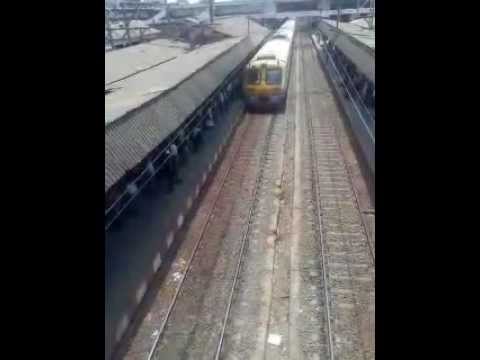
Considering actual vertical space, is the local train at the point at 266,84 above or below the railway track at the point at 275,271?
above

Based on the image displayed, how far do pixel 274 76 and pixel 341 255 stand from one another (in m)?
16.3

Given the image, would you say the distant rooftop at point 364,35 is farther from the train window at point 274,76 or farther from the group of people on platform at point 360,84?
the train window at point 274,76

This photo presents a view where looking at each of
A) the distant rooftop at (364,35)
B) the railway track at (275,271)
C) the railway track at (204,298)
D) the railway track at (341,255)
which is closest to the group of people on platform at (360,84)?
the distant rooftop at (364,35)

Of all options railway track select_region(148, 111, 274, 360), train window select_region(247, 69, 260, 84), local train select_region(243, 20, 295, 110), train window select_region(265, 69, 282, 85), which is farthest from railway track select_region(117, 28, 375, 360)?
train window select_region(247, 69, 260, 84)

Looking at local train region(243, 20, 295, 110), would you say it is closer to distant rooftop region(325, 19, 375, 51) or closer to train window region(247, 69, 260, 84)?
train window region(247, 69, 260, 84)

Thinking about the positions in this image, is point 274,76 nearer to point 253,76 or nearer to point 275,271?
point 253,76

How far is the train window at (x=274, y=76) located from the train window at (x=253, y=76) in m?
0.57

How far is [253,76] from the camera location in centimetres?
2588

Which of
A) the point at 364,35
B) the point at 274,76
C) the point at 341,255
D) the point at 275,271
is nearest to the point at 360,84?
the point at 274,76

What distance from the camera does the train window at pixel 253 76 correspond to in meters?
25.7

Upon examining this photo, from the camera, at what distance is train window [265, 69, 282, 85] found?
83.6 feet
